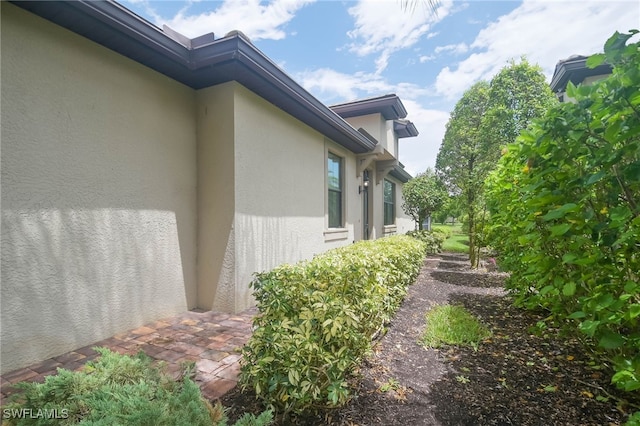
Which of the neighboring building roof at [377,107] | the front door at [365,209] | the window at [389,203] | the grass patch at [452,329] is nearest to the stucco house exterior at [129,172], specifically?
the grass patch at [452,329]

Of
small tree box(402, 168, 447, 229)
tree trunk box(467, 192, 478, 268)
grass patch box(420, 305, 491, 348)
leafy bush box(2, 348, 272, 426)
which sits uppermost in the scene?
small tree box(402, 168, 447, 229)

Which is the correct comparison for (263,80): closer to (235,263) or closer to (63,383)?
(235,263)

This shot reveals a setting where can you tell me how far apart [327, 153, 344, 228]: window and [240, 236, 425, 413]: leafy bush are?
4.84 metres

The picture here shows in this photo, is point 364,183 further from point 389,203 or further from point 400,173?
point 400,173

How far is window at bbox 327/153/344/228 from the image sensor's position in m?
7.49

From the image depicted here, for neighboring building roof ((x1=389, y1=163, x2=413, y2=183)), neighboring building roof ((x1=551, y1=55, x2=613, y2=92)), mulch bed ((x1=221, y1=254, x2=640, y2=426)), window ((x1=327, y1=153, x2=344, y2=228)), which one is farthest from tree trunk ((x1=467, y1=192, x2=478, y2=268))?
mulch bed ((x1=221, y1=254, x2=640, y2=426))

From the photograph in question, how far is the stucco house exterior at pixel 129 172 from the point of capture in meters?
2.67

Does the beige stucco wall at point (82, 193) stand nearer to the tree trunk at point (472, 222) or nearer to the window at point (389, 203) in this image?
the tree trunk at point (472, 222)

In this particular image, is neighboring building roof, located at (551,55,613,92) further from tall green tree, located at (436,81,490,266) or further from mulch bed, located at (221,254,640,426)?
mulch bed, located at (221,254,640,426)

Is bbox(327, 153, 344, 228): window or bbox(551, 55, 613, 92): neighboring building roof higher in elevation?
bbox(551, 55, 613, 92): neighboring building roof

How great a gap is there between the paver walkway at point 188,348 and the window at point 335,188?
4047 mm

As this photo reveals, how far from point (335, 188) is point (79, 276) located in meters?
5.74

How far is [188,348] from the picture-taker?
10.0 ft

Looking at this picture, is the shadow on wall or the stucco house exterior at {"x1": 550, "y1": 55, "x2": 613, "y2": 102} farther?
the stucco house exterior at {"x1": 550, "y1": 55, "x2": 613, "y2": 102}
